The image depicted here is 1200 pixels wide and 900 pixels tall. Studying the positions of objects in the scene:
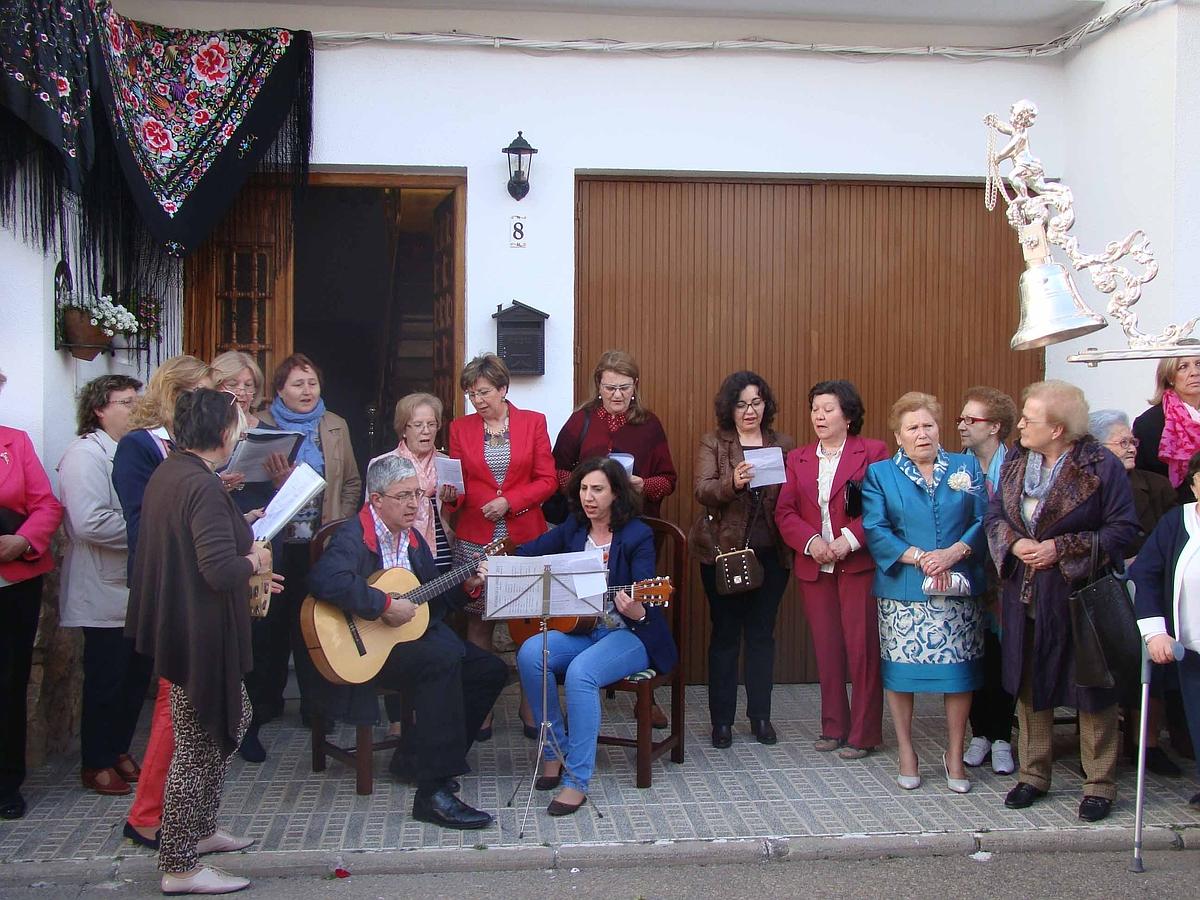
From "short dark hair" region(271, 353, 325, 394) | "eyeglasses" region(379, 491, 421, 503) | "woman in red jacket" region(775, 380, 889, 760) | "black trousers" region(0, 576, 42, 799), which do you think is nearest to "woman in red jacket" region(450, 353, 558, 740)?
"eyeglasses" region(379, 491, 421, 503)

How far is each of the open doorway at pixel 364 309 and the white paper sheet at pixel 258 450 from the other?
16.6 ft

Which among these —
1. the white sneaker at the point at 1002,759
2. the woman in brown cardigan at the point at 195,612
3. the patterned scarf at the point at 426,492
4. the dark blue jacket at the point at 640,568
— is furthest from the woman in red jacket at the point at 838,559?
the woman in brown cardigan at the point at 195,612

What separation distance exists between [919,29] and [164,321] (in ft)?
15.8

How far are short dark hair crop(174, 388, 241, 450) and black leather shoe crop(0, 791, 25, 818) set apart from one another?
1893mm

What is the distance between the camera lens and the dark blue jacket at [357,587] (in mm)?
5051

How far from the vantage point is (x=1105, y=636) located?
16.1 feet

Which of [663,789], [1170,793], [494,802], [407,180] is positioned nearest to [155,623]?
[494,802]

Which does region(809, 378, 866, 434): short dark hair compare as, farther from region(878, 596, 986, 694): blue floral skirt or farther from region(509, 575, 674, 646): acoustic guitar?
region(509, 575, 674, 646): acoustic guitar

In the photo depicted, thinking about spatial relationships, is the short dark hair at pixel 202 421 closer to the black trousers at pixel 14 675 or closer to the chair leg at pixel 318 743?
the black trousers at pixel 14 675

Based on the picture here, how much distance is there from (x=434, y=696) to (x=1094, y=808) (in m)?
2.86

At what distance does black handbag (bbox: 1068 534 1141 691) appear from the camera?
4863 millimetres

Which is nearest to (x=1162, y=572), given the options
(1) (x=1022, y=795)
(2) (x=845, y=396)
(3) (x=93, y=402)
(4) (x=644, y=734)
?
(1) (x=1022, y=795)

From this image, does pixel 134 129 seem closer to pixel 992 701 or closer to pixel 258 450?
pixel 258 450

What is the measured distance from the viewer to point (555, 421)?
7.04 metres
